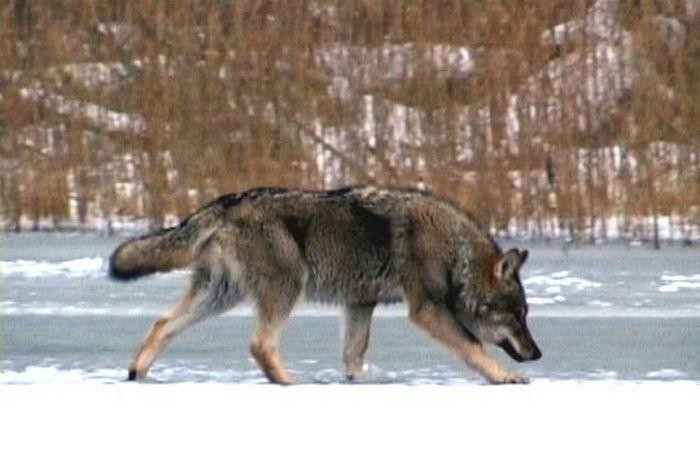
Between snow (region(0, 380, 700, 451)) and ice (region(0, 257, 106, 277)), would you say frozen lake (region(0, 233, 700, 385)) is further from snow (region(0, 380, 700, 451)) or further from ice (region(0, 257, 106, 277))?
snow (region(0, 380, 700, 451))

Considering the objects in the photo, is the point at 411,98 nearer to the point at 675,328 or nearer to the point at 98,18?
the point at 98,18

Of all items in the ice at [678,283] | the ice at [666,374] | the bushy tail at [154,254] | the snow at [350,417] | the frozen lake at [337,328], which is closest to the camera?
the snow at [350,417]

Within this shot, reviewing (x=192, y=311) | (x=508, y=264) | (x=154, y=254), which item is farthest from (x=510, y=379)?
(x=154, y=254)

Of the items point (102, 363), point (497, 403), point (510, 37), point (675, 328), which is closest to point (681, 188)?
point (510, 37)

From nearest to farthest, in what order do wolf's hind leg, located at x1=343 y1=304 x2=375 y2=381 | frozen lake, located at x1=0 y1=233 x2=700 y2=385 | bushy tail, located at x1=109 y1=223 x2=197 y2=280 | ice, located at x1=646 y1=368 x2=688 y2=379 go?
bushy tail, located at x1=109 y1=223 x2=197 y2=280 < wolf's hind leg, located at x1=343 y1=304 x2=375 y2=381 < ice, located at x1=646 y1=368 x2=688 y2=379 < frozen lake, located at x1=0 y1=233 x2=700 y2=385

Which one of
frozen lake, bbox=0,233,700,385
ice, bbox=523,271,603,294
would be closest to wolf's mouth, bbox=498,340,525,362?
frozen lake, bbox=0,233,700,385

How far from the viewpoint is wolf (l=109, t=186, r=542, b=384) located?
841 centimetres

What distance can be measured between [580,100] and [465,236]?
1046cm

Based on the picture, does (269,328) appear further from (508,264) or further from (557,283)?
(557,283)

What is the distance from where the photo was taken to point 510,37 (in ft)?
64.8

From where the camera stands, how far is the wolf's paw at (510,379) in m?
8.29

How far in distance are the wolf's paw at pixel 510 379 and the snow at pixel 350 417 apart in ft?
3.54

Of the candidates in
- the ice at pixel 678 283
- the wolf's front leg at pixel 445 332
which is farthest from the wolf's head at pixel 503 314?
the ice at pixel 678 283

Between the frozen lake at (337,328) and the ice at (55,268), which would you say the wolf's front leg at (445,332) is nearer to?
the frozen lake at (337,328)
